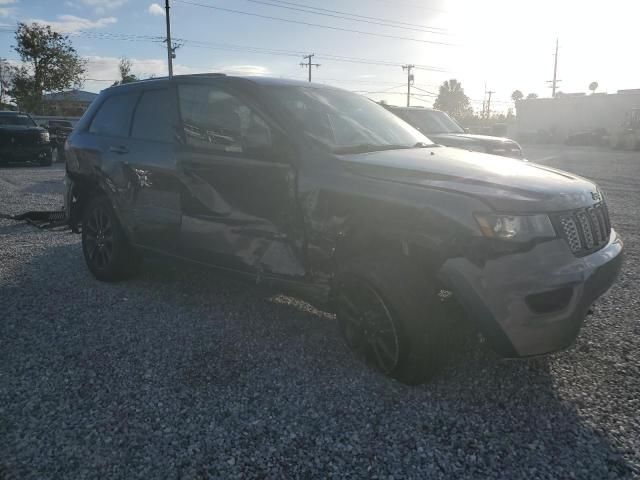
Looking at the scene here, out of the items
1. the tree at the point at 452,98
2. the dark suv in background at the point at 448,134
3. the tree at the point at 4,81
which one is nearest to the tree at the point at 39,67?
the tree at the point at 4,81

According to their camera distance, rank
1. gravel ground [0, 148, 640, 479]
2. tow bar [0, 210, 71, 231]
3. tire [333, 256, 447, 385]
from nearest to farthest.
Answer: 1. gravel ground [0, 148, 640, 479]
2. tire [333, 256, 447, 385]
3. tow bar [0, 210, 71, 231]

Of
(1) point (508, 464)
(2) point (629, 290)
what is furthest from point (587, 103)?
(1) point (508, 464)

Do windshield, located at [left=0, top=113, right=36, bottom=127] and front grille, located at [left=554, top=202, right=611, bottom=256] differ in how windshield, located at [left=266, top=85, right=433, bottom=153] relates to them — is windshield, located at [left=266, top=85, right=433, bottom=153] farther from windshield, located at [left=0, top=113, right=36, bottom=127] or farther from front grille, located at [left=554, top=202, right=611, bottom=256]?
windshield, located at [left=0, top=113, right=36, bottom=127]

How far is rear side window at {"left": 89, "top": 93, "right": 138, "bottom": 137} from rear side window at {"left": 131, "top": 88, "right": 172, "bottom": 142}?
131 millimetres

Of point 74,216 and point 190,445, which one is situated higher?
point 74,216

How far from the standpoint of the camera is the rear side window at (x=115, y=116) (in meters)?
4.64

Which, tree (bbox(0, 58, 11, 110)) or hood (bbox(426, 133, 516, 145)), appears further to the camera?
tree (bbox(0, 58, 11, 110))

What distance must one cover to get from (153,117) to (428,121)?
8.33 m

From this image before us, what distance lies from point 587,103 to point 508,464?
54.9 meters

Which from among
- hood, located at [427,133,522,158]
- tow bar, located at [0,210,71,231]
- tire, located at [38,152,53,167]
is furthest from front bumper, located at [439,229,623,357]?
tire, located at [38,152,53,167]

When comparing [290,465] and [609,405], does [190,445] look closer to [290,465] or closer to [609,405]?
[290,465]

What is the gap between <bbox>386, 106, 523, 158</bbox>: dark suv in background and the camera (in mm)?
10484

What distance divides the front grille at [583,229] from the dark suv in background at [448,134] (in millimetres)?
7564

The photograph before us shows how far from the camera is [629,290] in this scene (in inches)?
181
